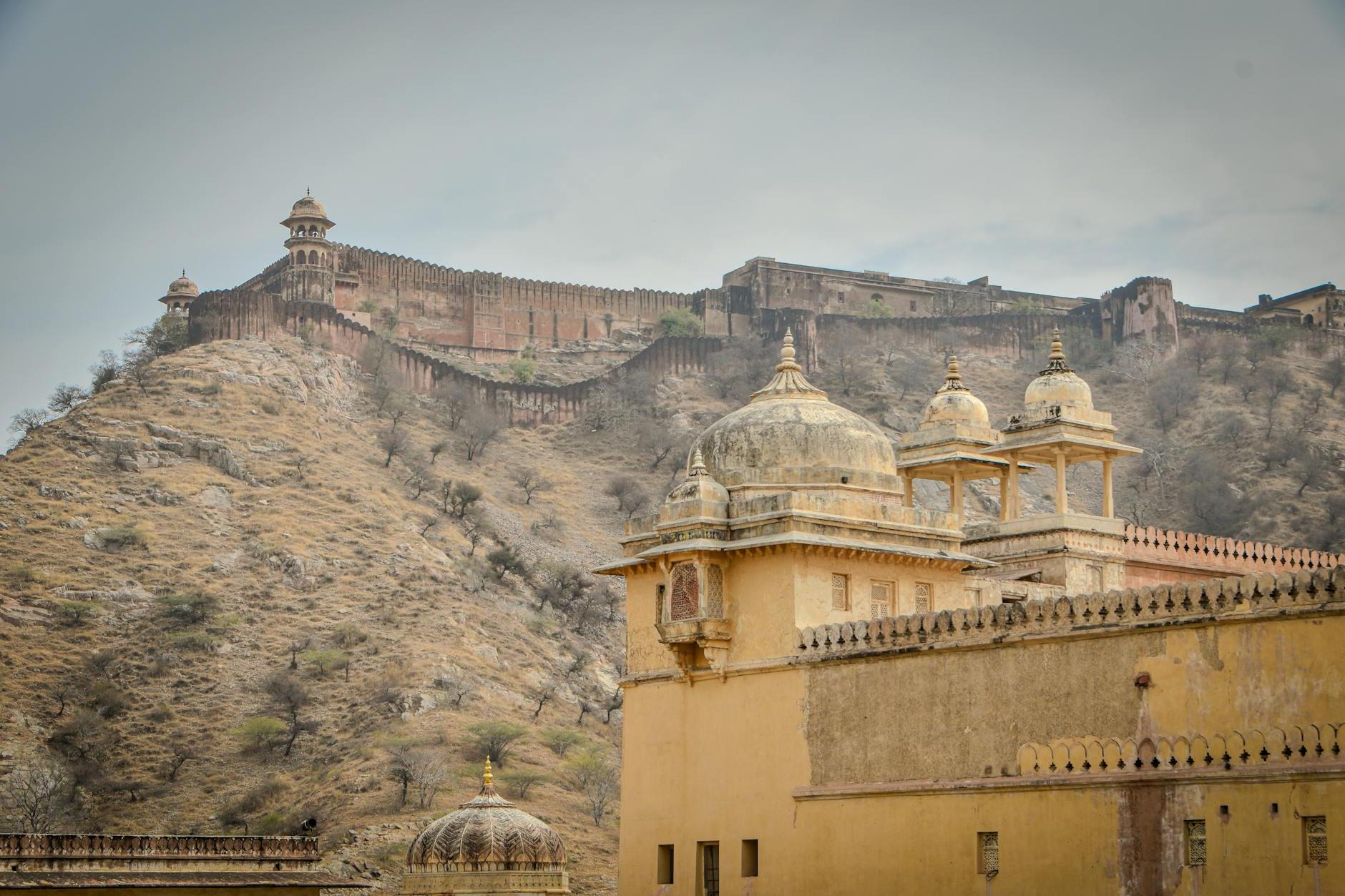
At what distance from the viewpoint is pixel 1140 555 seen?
29859mm

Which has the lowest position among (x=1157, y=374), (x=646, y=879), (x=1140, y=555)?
(x=646, y=879)

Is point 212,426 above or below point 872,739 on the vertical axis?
above

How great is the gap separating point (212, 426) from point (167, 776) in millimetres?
16604

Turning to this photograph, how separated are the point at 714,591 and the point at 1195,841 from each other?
6809mm

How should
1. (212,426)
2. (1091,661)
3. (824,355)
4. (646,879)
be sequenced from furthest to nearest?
(824,355)
(212,426)
(646,879)
(1091,661)

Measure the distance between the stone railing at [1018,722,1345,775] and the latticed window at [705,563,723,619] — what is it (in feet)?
14.8

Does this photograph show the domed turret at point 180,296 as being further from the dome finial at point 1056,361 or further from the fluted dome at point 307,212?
the dome finial at point 1056,361

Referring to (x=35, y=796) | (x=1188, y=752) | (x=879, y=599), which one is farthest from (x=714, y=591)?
(x=35, y=796)

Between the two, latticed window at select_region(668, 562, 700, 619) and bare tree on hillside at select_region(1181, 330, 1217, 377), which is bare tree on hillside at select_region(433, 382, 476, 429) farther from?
latticed window at select_region(668, 562, 700, 619)

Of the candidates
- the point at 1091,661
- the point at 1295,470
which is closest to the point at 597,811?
the point at 1091,661

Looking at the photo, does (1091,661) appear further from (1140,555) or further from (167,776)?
(167,776)

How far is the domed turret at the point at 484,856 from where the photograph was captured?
26422 mm

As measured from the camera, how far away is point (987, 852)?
20.4m

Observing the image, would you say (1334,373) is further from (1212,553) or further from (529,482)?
(1212,553)
